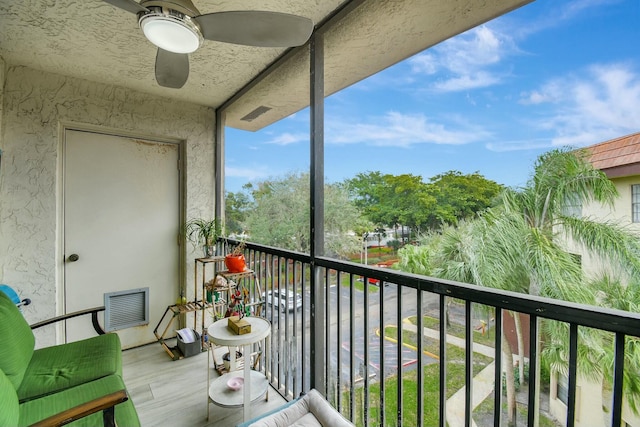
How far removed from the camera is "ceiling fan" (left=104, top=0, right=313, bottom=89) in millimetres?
1128

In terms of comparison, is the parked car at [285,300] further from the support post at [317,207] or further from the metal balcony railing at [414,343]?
the support post at [317,207]

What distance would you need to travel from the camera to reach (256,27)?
1229mm

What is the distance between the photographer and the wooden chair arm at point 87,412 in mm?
927

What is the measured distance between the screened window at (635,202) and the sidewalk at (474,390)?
649 millimetres

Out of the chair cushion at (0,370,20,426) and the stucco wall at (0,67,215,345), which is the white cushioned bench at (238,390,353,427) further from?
the stucco wall at (0,67,215,345)

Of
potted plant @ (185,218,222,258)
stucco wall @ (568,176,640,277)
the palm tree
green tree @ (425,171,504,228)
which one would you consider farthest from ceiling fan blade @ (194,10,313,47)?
potted plant @ (185,218,222,258)

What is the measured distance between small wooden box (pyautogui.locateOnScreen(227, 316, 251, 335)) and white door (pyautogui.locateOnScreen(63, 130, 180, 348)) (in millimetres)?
1613

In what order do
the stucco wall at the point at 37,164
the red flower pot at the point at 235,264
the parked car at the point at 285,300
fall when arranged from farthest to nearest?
the red flower pot at the point at 235,264 < the stucco wall at the point at 37,164 < the parked car at the point at 285,300

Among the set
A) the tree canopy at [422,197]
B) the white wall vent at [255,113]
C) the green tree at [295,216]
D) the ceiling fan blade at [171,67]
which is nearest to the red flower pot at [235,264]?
the green tree at [295,216]

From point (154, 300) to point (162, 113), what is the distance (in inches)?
76.0

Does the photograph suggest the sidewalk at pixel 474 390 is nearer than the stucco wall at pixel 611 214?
No

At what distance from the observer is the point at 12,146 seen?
221 centimetres

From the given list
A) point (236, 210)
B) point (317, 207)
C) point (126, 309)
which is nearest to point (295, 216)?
point (317, 207)

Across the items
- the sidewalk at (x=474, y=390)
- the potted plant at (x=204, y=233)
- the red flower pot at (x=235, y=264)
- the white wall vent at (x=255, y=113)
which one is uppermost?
the white wall vent at (x=255, y=113)
